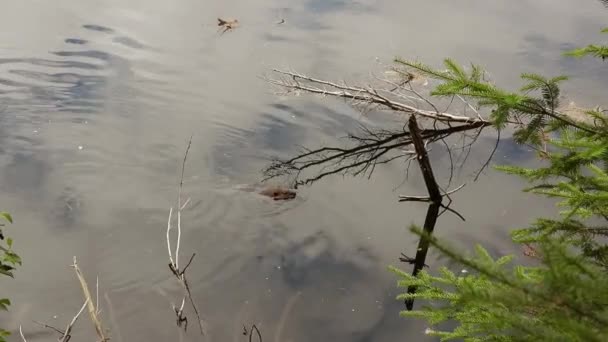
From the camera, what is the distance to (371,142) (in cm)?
730

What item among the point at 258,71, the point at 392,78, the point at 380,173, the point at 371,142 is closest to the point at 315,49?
the point at 258,71

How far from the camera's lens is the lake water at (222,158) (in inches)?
196

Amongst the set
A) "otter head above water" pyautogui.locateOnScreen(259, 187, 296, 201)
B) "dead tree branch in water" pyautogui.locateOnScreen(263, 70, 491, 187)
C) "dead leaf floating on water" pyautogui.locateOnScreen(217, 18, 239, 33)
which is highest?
"dead leaf floating on water" pyautogui.locateOnScreen(217, 18, 239, 33)

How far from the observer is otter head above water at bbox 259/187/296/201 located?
633cm

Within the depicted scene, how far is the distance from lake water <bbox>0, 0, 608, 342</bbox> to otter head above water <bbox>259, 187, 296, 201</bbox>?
0.12m

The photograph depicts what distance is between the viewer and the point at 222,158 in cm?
688

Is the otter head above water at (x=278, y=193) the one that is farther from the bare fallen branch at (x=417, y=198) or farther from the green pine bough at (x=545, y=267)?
the green pine bough at (x=545, y=267)

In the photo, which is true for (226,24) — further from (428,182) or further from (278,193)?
(428,182)

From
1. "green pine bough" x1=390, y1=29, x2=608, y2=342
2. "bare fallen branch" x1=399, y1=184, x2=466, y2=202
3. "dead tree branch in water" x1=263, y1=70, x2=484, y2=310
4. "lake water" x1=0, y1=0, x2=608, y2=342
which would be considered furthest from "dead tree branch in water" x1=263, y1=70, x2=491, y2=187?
"green pine bough" x1=390, y1=29, x2=608, y2=342

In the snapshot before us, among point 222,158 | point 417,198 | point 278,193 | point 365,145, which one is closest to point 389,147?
point 365,145

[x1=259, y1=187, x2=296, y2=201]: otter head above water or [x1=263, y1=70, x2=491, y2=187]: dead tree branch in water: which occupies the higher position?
[x1=263, y1=70, x2=491, y2=187]: dead tree branch in water

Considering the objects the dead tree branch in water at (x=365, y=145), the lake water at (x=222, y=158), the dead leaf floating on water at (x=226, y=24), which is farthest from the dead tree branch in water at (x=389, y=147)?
the dead leaf floating on water at (x=226, y=24)

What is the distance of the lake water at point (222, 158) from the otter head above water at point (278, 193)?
4.6 inches

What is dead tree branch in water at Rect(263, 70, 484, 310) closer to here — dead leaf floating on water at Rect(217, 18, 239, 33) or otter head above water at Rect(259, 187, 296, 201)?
otter head above water at Rect(259, 187, 296, 201)
